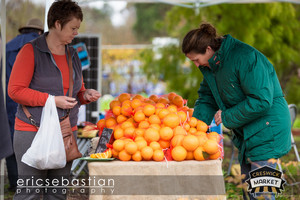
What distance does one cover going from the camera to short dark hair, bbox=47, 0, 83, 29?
2.35 meters

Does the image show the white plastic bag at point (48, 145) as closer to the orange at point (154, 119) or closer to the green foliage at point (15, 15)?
the orange at point (154, 119)

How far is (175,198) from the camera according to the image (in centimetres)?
194

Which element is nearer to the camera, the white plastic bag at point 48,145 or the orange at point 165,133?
the orange at point 165,133

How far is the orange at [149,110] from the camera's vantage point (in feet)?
7.34

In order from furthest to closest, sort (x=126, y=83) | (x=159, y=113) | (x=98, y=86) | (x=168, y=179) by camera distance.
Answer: (x=126, y=83), (x=98, y=86), (x=159, y=113), (x=168, y=179)

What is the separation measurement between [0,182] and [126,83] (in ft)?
49.6

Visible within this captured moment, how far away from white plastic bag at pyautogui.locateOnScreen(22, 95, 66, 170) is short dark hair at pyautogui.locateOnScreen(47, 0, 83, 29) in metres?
0.51

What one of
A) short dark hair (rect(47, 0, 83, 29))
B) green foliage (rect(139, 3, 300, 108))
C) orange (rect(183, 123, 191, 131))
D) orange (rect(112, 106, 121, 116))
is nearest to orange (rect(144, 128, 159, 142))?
orange (rect(183, 123, 191, 131))

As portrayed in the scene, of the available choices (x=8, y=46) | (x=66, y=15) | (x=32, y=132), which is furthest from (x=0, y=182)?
(x=8, y=46)

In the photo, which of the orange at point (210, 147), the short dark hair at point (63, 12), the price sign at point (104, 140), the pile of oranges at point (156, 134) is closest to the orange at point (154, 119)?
the pile of oranges at point (156, 134)

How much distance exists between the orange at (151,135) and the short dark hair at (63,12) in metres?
0.93

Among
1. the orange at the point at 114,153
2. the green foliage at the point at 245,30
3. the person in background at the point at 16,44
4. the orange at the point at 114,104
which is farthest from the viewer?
the green foliage at the point at 245,30

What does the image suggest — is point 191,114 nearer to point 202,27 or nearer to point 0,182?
point 202,27

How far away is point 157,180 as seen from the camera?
193 cm
